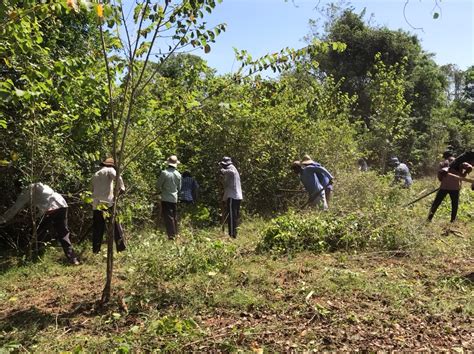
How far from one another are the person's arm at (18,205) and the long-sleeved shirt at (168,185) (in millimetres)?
2379

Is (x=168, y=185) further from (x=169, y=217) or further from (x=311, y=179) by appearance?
(x=311, y=179)

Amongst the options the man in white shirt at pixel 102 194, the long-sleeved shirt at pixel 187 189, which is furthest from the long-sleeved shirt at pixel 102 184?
the long-sleeved shirt at pixel 187 189

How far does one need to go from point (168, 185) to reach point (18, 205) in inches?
104

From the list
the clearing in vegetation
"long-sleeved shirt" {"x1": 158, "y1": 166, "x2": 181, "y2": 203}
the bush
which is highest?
"long-sleeved shirt" {"x1": 158, "y1": 166, "x2": 181, "y2": 203}

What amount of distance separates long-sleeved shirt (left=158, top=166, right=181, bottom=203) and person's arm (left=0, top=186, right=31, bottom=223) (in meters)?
2.38

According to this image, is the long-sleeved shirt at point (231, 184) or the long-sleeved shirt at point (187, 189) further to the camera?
the long-sleeved shirt at point (187, 189)

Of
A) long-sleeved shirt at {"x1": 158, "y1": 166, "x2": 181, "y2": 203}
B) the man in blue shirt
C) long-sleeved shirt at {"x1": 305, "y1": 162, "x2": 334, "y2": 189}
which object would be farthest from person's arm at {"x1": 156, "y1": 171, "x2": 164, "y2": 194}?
long-sleeved shirt at {"x1": 305, "y1": 162, "x2": 334, "y2": 189}

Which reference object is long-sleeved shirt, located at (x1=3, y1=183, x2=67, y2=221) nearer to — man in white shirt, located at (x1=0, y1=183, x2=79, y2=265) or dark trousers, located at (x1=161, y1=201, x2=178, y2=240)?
man in white shirt, located at (x1=0, y1=183, x2=79, y2=265)

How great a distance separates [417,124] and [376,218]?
67.5 feet

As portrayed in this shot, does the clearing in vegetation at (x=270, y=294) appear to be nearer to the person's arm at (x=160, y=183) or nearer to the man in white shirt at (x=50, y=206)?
the man in white shirt at (x=50, y=206)

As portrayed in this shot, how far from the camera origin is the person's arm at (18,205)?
20.2 ft

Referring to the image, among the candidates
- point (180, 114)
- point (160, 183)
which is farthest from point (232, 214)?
point (180, 114)


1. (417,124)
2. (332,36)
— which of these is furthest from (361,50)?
(417,124)

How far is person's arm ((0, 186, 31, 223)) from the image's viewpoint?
6.16 meters
